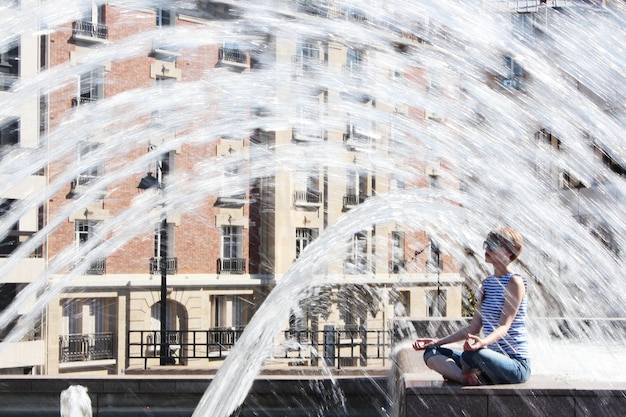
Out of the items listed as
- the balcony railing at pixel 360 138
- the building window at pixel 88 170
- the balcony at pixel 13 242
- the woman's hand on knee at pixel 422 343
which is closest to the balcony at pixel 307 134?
the balcony railing at pixel 360 138

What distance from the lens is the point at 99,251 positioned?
3612 centimetres

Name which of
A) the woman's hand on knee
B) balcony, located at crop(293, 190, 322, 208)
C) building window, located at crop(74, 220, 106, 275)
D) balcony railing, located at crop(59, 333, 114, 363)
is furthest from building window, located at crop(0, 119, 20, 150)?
the woman's hand on knee

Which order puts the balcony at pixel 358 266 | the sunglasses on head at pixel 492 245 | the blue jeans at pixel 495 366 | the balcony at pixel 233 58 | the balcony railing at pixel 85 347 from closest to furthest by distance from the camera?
the blue jeans at pixel 495 366
the sunglasses on head at pixel 492 245
the balcony railing at pixel 85 347
the balcony at pixel 233 58
the balcony at pixel 358 266

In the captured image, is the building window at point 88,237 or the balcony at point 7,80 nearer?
the balcony at point 7,80

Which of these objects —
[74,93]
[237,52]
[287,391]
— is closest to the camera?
[287,391]

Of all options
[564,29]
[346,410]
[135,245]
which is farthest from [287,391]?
[135,245]

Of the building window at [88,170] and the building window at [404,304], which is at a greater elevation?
the building window at [88,170]

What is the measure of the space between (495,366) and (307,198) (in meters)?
39.0

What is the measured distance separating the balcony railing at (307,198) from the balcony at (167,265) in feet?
23.4

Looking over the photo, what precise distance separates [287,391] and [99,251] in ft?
90.7

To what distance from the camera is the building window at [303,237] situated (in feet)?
146

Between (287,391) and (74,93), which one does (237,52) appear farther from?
(287,391)

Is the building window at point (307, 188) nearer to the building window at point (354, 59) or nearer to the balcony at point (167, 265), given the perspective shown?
the building window at point (354, 59)

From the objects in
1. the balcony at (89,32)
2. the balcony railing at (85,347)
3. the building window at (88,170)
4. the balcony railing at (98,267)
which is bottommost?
the balcony railing at (85,347)
